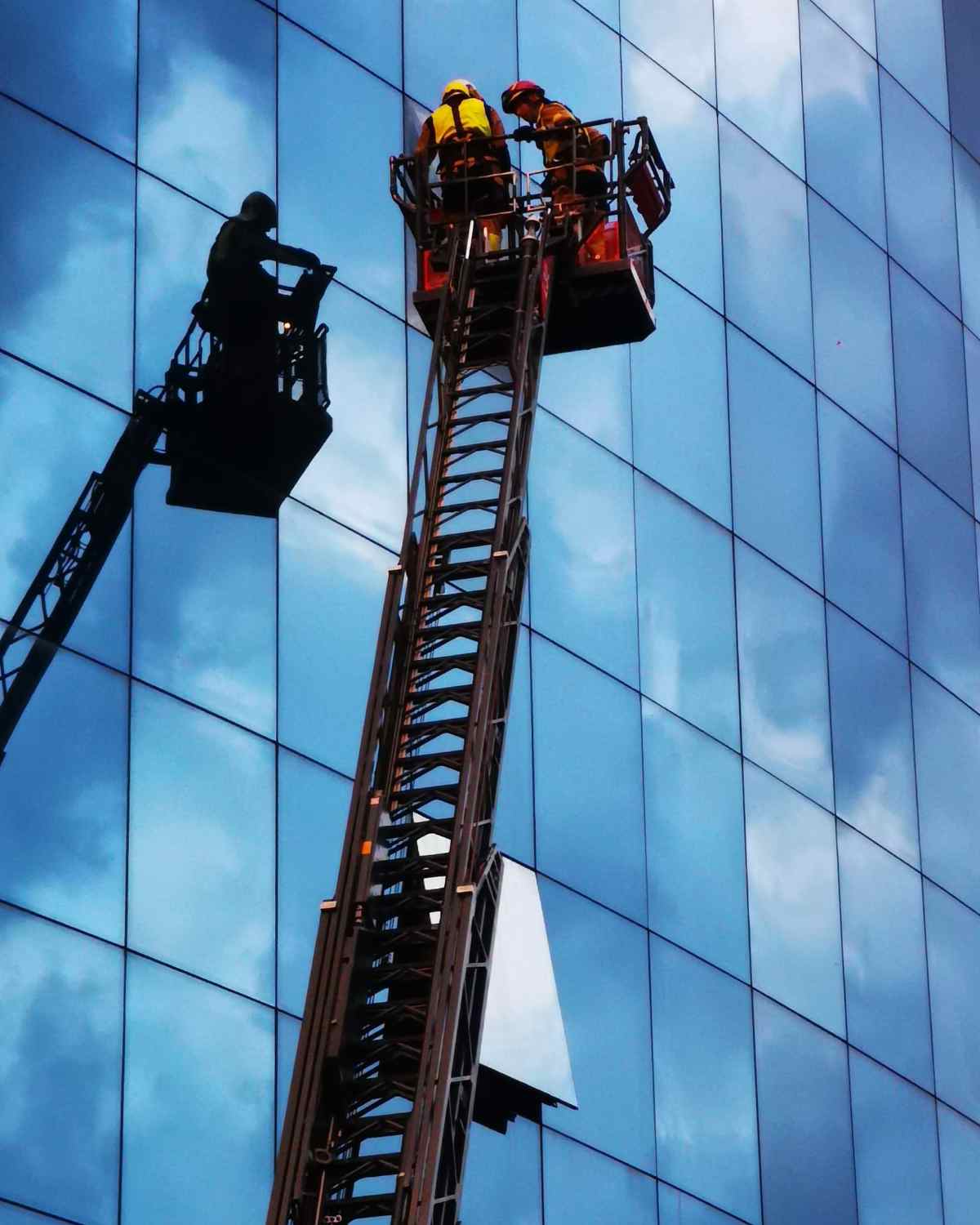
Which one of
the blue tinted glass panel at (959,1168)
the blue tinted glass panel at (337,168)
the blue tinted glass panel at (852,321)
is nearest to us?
the blue tinted glass panel at (337,168)

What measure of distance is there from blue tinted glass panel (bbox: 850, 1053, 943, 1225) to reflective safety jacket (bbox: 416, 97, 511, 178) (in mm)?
14687

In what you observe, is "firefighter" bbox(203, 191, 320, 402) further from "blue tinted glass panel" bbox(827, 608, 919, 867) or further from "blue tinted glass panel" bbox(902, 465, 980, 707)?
"blue tinted glass panel" bbox(902, 465, 980, 707)

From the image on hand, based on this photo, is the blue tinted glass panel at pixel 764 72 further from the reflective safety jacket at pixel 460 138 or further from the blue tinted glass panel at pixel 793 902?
the reflective safety jacket at pixel 460 138

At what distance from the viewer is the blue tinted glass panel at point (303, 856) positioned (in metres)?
25.7

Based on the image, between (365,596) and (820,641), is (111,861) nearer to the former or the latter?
(365,596)

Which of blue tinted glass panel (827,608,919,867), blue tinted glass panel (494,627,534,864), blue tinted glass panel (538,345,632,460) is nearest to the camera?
blue tinted glass panel (494,627,534,864)

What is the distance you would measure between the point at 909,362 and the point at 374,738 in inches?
903

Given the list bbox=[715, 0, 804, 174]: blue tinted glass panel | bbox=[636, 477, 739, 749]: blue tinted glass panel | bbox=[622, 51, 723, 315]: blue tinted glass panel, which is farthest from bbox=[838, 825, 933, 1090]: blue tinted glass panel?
bbox=[715, 0, 804, 174]: blue tinted glass panel

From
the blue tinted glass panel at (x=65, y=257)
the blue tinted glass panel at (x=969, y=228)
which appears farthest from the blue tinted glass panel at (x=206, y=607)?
the blue tinted glass panel at (x=969, y=228)

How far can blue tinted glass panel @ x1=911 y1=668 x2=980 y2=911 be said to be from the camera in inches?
1544

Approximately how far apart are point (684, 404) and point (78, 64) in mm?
11356

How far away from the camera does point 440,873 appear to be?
20.1 metres

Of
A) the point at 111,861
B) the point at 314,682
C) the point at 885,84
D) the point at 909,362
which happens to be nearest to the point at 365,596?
the point at 314,682

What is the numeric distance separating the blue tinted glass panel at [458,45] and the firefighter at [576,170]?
497 centimetres
